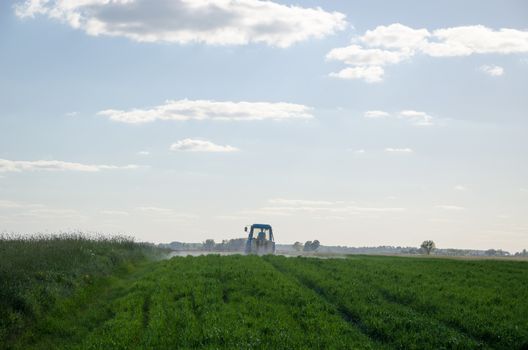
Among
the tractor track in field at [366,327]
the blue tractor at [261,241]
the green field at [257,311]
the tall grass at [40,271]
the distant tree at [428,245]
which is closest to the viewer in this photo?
the green field at [257,311]

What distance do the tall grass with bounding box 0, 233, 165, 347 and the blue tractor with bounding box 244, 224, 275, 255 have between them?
2453cm

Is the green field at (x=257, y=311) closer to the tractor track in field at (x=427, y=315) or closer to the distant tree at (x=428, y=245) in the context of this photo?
the tractor track in field at (x=427, y=315)

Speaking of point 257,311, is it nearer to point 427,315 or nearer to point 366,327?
point 366,327

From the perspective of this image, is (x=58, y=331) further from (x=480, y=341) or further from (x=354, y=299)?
(x=480, y=341)

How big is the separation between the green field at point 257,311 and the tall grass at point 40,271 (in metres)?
0.07

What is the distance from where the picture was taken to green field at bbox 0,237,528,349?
18.9 meters

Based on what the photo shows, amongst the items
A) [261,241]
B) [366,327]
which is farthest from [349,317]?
[261,241]


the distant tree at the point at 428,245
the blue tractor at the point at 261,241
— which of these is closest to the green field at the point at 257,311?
the blue tractor at the point at 261,241

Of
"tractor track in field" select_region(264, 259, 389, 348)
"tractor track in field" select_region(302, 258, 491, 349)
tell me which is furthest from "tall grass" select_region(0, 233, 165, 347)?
"tractor track in field" select_region(302, 258, 491, 349)

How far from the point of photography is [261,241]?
67.6m

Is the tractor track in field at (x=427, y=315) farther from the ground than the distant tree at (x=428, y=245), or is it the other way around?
the distant tree at (x=428, y=245)

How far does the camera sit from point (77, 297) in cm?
2634

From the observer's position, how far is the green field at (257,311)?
18859mm

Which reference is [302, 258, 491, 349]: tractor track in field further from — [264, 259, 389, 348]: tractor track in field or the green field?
[264, 259, 389, 348]: tractor track in field
